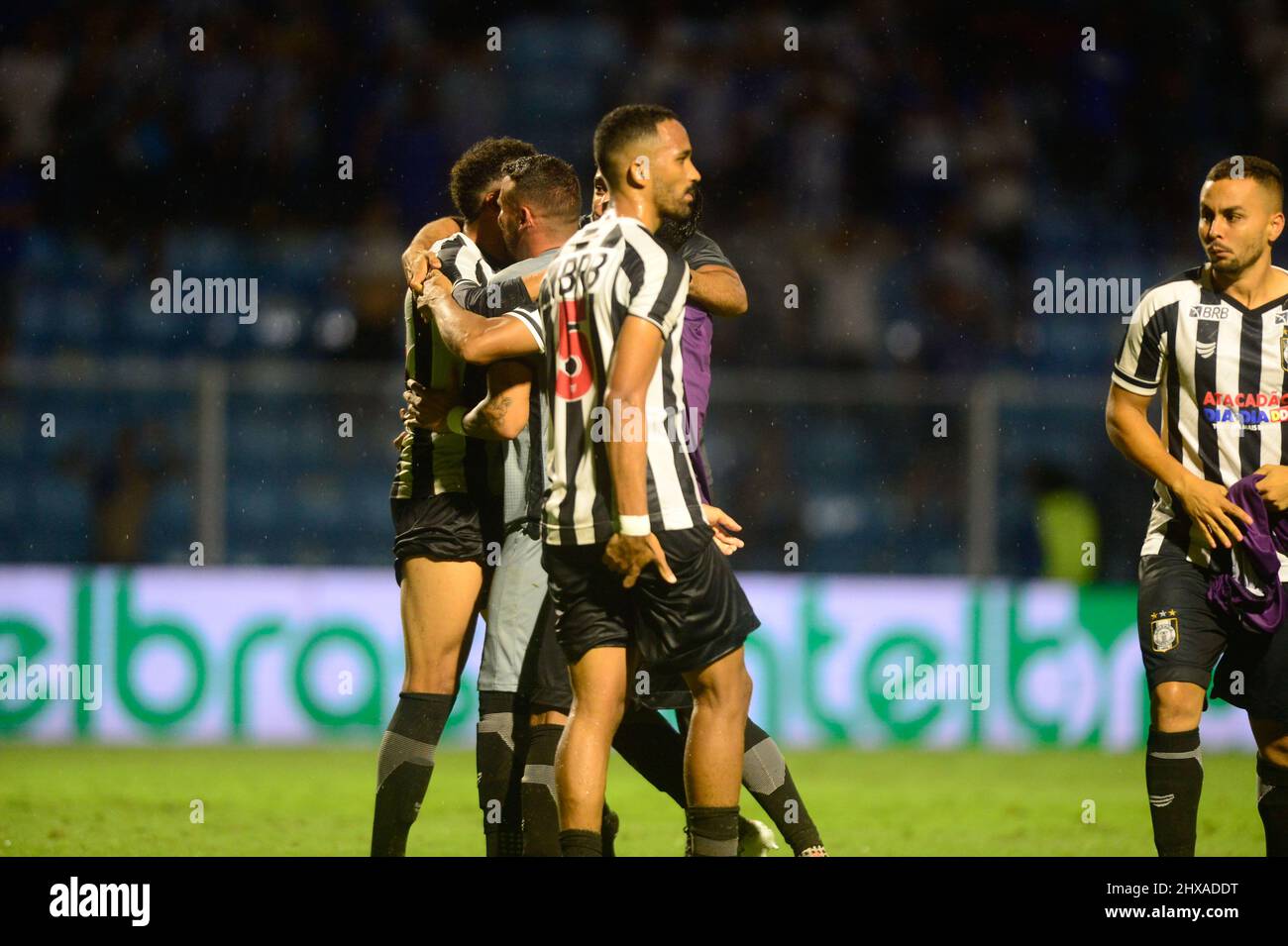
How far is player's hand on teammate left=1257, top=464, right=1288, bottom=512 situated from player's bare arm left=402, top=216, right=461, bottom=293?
2508 millimetres

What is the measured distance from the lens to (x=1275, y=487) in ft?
15.1

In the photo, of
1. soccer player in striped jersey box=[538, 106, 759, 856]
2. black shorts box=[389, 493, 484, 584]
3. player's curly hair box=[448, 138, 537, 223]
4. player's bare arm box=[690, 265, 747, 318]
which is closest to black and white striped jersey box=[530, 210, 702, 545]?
soccer player in striped jersey box=[538, 106, 759, 856]

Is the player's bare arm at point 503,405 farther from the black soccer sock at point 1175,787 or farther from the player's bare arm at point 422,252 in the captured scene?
the black soccer sock at point 1175,787

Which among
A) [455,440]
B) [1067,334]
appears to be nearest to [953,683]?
[1067,334]

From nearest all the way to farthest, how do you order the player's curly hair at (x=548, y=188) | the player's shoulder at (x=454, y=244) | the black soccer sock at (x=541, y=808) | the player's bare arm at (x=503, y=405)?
the player's bare arm at (x=503, y=405) → the black soccer sock at (x=541, y=808) → the player's curly hair at (x=548, y=188) → the player's shoulder at (x=454, y=244)

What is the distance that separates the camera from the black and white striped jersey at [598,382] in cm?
397

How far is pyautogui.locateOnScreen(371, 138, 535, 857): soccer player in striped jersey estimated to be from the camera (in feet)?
15.5

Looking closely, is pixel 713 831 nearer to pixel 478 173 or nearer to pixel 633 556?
pixel 633 556

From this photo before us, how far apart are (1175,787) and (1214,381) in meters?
1.19

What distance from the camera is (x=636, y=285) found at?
3.93 meters

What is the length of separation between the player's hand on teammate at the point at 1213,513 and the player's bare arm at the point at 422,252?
7.59 feet

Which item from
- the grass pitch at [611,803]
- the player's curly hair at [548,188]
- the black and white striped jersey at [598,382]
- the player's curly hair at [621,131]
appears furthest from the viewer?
the grass pitch at [611,803]

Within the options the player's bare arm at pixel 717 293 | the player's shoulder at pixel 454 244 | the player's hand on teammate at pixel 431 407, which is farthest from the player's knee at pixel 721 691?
the player's shoulder at pixel 454 244

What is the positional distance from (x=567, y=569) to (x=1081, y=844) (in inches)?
109
